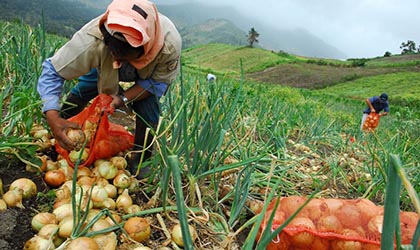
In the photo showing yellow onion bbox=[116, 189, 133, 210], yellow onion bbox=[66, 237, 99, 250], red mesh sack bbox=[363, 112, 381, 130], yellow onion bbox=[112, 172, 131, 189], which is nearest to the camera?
yellow onion bbox=[66, 237, 99, 250]

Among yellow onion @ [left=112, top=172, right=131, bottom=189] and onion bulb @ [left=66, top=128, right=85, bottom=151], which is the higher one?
onion bulb @ [left=66, top=128, right=85, bottom=151]

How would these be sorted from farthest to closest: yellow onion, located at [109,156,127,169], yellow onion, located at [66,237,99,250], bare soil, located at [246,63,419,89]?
bare soil, located at [246,63,419,89]
yellow onion, located at [109,156,127,169]
yellow onion, located at [66,237,99,250]

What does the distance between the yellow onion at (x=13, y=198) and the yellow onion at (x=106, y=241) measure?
0.32 meters

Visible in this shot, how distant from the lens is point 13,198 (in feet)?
3.58

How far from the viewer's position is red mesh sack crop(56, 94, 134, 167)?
1.41 m

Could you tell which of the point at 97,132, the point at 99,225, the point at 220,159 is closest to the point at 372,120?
the point at 220,159

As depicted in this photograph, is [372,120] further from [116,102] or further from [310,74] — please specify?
[310,74]

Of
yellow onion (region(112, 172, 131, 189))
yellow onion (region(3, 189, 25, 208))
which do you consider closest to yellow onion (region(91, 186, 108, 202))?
yellow onion (region(112, 172, 131, 189))

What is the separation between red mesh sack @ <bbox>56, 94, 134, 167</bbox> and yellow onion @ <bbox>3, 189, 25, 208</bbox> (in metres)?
0.28

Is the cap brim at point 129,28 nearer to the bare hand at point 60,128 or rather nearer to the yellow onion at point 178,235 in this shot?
the bare hand at point 60,128

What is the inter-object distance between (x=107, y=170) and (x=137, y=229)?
0.39m

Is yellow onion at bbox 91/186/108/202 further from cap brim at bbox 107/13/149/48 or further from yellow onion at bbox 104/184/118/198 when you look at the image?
cap brim at bbox 107/13/149/48

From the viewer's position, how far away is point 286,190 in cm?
161

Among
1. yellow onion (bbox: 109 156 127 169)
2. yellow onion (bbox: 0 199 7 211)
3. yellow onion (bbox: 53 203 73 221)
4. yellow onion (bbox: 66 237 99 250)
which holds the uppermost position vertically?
yellow onion (bbox: 109 156 127 169)
